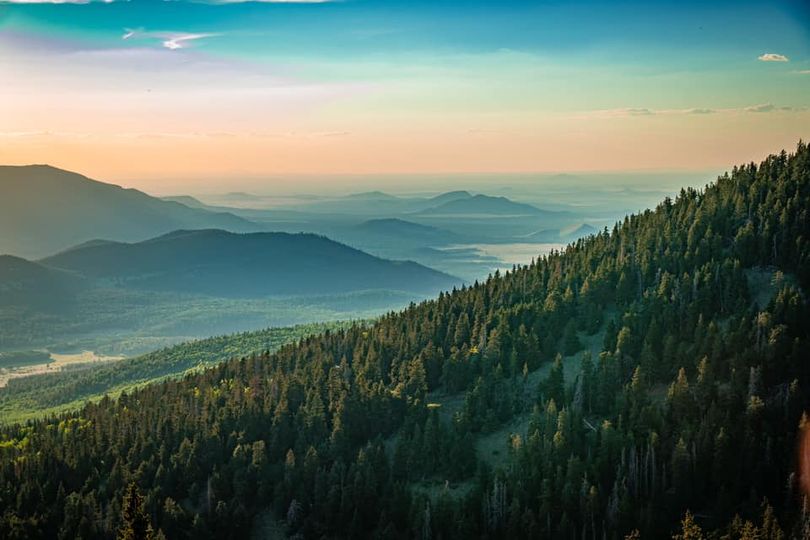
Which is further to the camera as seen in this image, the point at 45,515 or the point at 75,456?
the point at 75,456

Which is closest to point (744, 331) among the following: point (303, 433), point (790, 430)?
point (790, 430)

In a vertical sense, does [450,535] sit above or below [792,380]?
below

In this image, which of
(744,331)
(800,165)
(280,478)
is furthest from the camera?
(800,165)

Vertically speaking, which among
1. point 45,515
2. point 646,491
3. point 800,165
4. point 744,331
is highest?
point 800,165

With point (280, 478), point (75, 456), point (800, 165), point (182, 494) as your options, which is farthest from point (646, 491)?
point (75, 456)

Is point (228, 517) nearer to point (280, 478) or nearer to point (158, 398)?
point (280, 478)

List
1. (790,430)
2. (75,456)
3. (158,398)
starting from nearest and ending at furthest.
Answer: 1. (790,430)
2. (75,456)
3. (158,398)
